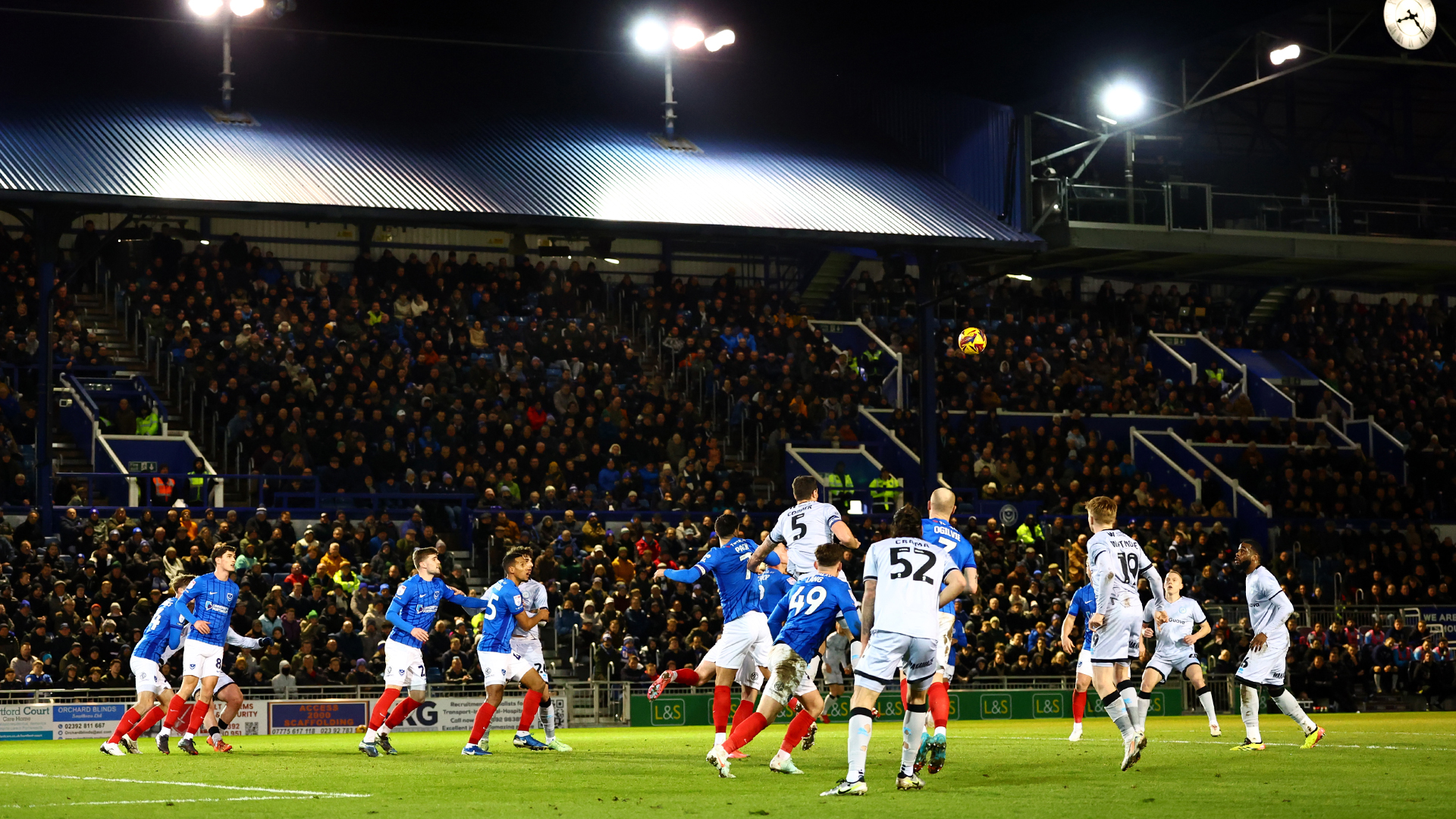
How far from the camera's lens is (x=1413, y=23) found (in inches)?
1378

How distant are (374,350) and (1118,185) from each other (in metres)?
18.6

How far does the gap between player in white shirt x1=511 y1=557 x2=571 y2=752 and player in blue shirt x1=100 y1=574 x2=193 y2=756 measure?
3780 mm

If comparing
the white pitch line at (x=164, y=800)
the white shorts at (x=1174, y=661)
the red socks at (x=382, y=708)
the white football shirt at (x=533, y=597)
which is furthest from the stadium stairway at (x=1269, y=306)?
the white pitch line at (x=164, y=800)

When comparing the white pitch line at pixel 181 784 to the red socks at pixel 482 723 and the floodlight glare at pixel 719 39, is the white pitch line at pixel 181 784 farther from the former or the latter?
the floodlight glare at pixel 719 39

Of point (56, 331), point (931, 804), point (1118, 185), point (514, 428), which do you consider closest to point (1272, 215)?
point (1118, 185)

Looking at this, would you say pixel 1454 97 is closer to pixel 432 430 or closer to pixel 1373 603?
pixel 1373 603

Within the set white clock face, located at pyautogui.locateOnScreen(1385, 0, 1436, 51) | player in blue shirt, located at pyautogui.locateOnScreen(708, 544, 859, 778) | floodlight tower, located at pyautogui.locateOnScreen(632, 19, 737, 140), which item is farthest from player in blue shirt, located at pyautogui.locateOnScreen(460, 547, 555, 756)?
white clock face, located at pyautogui.locateOnScreen(1385, 0, 1436, 51)

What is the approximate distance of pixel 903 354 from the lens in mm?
44688

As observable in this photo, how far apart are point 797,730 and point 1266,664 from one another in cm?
709

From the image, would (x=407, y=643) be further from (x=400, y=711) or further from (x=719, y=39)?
(x=719, y=39)

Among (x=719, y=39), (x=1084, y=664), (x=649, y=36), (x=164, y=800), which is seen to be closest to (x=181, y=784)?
(x=164, y=800)

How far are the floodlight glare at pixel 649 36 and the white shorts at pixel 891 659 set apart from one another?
77.1 ft

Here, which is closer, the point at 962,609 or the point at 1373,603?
the point at 962,609

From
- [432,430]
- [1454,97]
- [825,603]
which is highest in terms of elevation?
[1454,97]
